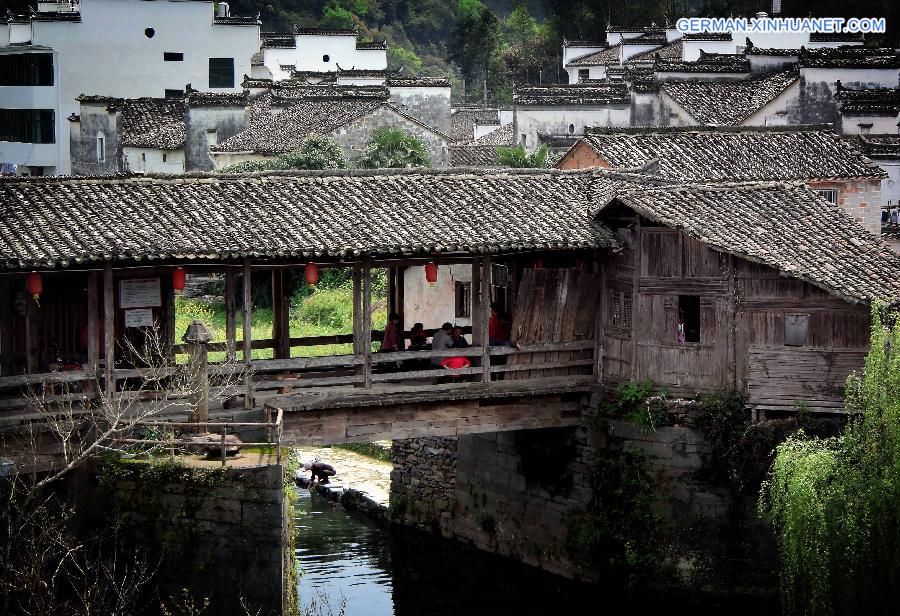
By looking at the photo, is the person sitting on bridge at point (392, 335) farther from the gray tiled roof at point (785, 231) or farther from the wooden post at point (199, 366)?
the wooden post at point (199, 366)

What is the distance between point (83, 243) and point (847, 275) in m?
10.7

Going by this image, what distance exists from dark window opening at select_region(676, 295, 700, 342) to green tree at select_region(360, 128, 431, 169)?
20815 millimetres

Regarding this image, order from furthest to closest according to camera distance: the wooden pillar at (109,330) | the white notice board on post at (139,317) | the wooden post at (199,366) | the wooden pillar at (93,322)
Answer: the white notice board on post at (139,317) → the wooden pillar at (93,322) → the wooden pillar at (109,330) → the wooden post at (199,366)

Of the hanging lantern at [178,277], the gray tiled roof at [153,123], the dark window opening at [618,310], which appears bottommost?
the dark window opening at [618,310]

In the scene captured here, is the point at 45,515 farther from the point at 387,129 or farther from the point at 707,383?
the point at 387,129

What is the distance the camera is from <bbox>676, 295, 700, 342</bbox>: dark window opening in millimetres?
22875

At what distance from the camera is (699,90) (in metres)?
44.6

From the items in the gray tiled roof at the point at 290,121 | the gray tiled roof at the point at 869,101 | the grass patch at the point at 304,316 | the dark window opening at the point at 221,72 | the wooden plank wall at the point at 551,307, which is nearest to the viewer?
the wooden plank wall at the point at 551,307

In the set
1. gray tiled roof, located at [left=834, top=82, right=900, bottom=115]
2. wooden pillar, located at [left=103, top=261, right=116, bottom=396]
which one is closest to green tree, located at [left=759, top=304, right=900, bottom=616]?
wooden pillar, located at [left=103, top=261, right=116, bottom=396]

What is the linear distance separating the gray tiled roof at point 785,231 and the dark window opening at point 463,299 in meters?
6.61

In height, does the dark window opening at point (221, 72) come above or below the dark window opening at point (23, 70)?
above

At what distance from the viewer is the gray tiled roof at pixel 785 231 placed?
70.5 feet

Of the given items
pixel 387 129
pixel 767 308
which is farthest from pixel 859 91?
pixel 767 308

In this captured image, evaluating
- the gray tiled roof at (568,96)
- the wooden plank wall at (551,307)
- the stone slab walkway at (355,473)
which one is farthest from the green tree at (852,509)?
the gray tiled roof at (568,96)
